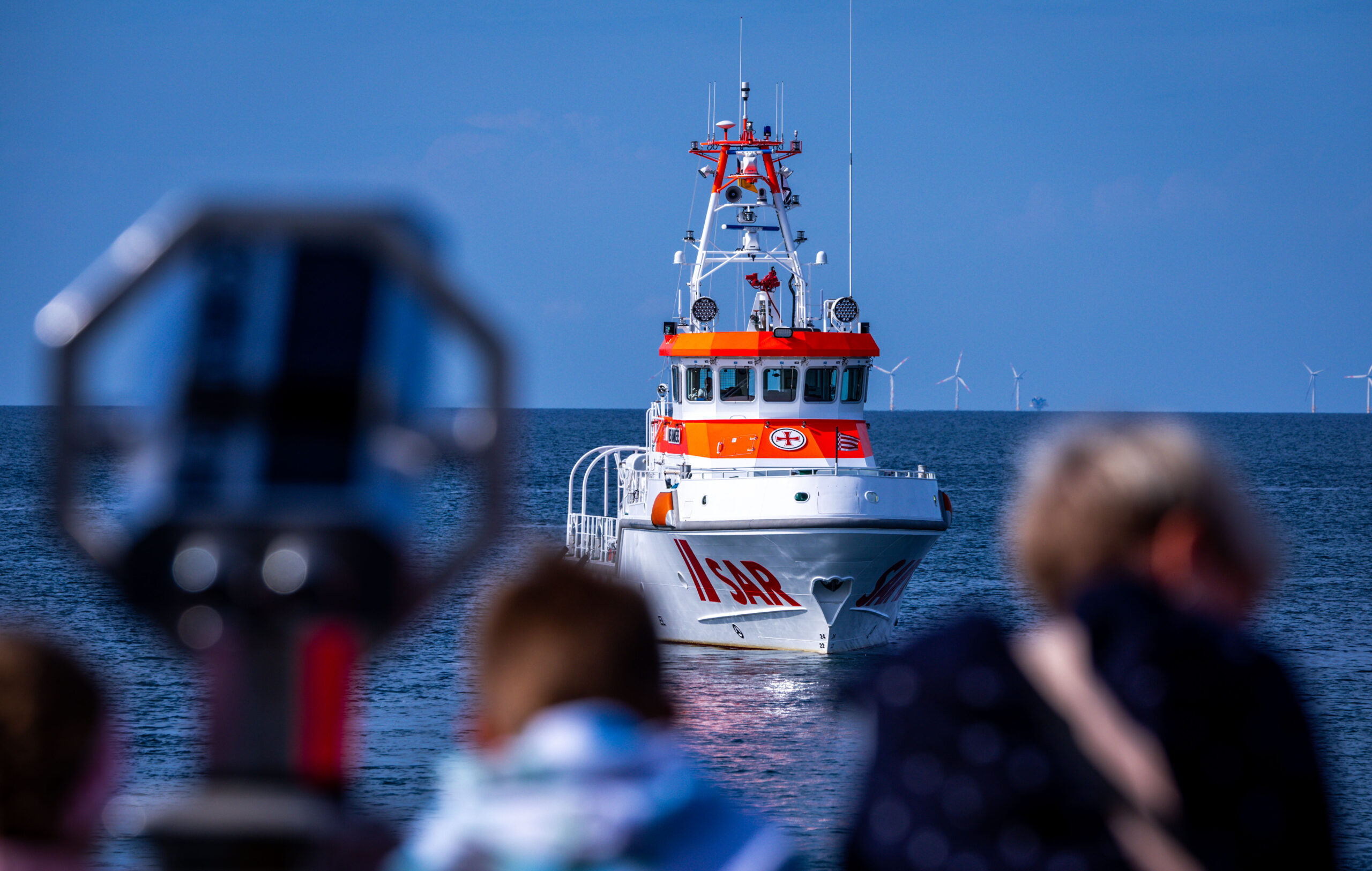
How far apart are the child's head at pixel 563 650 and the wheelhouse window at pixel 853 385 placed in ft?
78.4

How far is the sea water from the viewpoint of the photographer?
1573cm

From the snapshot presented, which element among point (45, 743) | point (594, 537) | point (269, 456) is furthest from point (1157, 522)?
point (594, 537)

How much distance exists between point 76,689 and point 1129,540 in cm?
142

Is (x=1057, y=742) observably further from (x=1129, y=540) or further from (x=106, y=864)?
(x=106, y=864)

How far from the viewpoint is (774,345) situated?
2508cm

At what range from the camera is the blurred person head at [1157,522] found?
1848 millimetres

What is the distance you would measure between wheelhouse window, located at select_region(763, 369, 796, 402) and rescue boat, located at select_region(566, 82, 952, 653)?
0.02m

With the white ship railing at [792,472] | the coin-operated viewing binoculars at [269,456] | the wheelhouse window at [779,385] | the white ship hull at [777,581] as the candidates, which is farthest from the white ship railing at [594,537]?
the coin-operated viewing binoculars at [269,456]

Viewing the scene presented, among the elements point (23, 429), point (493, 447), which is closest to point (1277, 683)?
point (493, 447)

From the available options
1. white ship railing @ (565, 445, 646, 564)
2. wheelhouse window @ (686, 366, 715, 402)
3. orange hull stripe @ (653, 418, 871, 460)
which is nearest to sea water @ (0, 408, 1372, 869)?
white ship railing @ (565, 445, 646, 564)

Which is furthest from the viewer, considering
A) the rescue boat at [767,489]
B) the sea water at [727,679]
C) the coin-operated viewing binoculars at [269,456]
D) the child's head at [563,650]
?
the rescue boat at [767,489]

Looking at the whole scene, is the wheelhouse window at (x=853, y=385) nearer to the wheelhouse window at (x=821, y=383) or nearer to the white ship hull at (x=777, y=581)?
the wheelhouse window at (x=821, y=383)

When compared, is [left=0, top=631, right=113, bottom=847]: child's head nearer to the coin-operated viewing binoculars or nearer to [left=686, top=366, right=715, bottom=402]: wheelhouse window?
the coin-operated viewing binoculars

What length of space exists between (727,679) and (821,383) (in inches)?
230
